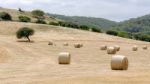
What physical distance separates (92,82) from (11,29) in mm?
89010

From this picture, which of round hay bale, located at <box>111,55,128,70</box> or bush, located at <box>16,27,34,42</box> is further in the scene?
bush, located at <box>16,27,34,42</box>

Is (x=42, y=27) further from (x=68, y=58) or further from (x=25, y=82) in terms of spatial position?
(x=25, y=82)

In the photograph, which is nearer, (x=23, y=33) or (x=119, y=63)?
(x=119, y=63)

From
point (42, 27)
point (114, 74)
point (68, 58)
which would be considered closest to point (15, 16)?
point (42, 27)

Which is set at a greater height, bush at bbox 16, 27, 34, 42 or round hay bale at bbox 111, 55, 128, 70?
round hay bale at bbox 111, 55, 128, 70

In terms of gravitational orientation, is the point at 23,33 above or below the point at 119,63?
below

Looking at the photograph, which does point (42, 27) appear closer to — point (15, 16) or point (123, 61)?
point (15, 16)

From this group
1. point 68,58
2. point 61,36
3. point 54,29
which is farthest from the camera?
point 54,29

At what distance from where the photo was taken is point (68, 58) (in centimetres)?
3497

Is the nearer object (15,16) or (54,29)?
(54,29)

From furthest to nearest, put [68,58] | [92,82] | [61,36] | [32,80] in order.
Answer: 1. [61,36]
2. [68,58]
3. [32,80]
4. [92,82]

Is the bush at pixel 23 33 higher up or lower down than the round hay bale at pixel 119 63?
lower down

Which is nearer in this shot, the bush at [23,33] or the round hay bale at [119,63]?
the round hay bale at [119,63]

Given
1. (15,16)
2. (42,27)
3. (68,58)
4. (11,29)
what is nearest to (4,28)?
Answer: (11,29)
